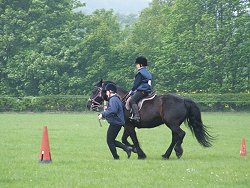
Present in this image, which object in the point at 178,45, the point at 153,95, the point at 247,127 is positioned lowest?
the point at 247,127

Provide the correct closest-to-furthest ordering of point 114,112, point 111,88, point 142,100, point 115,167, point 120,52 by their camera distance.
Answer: point 115,167 → point 114,112 → point 111,88 → point 142,100 → point 120,52

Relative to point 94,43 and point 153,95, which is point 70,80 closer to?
point 94,43

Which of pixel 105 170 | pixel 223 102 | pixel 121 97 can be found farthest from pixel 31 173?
pixel 223 102

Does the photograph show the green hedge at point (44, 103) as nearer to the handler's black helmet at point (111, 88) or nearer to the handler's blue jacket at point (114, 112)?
the handler's black helmet at point (111, 88)

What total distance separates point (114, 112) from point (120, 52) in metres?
41.7

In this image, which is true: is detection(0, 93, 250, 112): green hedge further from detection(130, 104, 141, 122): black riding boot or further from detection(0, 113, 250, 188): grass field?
detection(130, 104, 141, 122): black riding boot

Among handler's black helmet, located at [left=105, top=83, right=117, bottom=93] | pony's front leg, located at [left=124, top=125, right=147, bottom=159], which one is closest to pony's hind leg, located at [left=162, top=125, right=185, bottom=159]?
pony's front leg, located at [left=124, top=125, right=147, bottom=159]

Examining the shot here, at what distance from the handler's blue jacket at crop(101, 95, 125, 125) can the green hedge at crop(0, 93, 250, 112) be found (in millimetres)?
32497

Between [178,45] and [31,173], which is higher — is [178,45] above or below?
above

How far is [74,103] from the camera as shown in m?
49.1

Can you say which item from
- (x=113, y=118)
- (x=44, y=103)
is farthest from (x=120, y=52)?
(x=113, y=118)

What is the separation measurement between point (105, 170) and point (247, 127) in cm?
1945

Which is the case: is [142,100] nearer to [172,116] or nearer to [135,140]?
[172,116]

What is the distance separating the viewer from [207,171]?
516 inches
